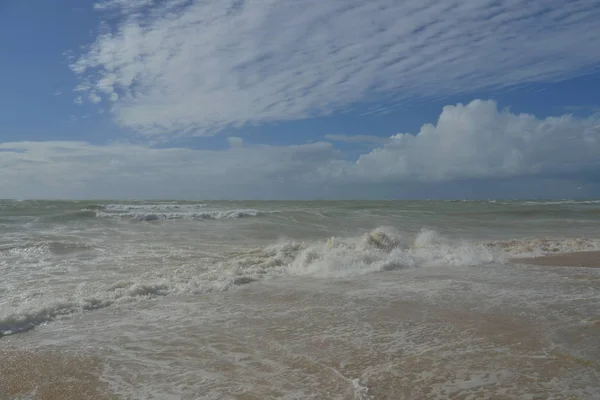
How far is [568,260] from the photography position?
11.5 meters

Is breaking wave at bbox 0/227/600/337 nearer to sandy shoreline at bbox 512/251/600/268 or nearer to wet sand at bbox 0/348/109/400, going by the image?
sandy shoreline at bbox 512/251/600/268

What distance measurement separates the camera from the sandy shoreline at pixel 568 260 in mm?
10758

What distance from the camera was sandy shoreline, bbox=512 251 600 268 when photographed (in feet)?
35.3

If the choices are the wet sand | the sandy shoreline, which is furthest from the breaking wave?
the wet sand

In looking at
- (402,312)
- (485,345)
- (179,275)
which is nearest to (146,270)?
(179,275)

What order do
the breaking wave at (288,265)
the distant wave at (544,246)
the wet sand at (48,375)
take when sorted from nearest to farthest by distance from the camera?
the wet sand at (48,375) → the breaking wave at (288,265) → the distant wave at (544,246)

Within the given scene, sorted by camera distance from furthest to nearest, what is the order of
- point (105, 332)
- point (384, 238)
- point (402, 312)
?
point (384, 238) < point (402, 312) < point (105, 332)

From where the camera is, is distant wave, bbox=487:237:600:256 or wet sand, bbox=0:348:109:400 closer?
wet sand, bbox=0:348:109:400

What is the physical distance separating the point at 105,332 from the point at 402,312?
13.5 ft

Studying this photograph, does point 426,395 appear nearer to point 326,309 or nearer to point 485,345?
point 485,345

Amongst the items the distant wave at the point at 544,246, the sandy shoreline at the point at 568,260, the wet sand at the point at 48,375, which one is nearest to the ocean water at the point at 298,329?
the wet sand at the point at 48,375

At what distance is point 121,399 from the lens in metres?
3.92

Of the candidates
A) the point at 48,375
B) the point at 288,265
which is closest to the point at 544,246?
the point at 288,265

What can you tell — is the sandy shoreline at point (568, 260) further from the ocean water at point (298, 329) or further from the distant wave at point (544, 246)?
the ocean water at point (298, 329)
